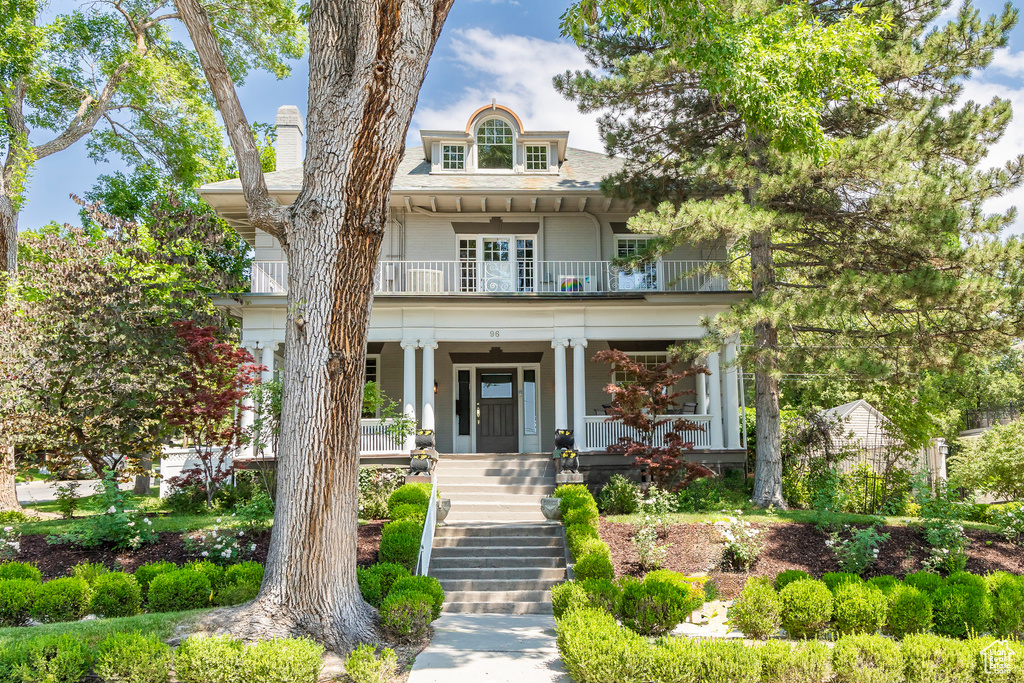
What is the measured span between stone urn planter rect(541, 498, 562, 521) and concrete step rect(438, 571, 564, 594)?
5.97 feet

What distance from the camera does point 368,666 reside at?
5262mm

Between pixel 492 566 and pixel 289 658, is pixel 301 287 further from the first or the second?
pixel 492 566

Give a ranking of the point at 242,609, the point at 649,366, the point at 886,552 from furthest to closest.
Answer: the point at 649,366 < the point at 886,552 < the point at 242,609

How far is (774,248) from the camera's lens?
536 inches

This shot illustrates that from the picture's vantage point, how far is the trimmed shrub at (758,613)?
A: 6793 millimetres

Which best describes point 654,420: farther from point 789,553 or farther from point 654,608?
point 654,608

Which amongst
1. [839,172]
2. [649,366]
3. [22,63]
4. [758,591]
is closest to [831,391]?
[649,366]

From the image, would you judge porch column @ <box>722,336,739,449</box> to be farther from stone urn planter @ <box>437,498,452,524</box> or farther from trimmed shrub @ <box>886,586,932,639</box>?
trimmed shrub @ <box>886,586,932,639</box>

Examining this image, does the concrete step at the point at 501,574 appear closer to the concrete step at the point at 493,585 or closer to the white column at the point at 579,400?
the concrete step at the point at 493,585

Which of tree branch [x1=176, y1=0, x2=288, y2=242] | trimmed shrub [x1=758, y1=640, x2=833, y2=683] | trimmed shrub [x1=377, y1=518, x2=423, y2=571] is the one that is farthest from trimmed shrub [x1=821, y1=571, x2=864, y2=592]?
tree branch [x1=176, y1=0, x2=288, y2=242]

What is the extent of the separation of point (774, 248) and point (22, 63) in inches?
626

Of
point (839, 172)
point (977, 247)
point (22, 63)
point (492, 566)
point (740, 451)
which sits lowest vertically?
point (492, 566)

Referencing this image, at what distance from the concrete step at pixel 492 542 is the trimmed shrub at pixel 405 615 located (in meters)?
4.10

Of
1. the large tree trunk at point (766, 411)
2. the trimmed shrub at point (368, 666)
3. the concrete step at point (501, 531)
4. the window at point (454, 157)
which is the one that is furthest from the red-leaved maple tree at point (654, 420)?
the trimmed shrub at point (368, 666)
